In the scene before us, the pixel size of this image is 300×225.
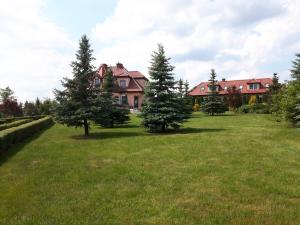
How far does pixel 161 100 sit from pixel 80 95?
18.1 ft

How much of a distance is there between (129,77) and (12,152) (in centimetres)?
4387

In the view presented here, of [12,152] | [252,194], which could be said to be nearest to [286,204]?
[252,194]

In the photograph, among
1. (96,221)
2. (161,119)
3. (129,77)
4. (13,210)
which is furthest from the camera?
(129,77)

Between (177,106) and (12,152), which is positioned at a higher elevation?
(177,106)

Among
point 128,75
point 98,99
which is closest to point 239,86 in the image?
point 128,75

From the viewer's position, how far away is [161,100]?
24469mm

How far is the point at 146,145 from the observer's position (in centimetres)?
1769

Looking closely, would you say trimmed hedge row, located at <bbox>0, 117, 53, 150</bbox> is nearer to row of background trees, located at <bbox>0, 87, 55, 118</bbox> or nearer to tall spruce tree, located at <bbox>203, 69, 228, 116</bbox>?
tall spruce tree, located at <bbox>203, 69, 228, 116</bbox>

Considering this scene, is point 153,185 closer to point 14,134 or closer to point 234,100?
point 14,134

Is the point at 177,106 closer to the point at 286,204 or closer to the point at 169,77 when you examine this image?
the point at 169,77

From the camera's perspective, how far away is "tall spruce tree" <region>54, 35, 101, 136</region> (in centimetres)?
2250

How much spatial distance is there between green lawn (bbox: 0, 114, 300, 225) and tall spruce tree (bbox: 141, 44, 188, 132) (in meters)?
6.77

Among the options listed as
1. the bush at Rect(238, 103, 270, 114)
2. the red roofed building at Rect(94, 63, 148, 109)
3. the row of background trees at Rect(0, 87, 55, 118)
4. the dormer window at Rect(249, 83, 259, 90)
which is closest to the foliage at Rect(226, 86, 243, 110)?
the bush at Rect(238, 103, 270, 114)

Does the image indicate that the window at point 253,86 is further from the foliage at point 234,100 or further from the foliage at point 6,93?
the foliage at point 6,93
